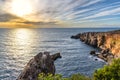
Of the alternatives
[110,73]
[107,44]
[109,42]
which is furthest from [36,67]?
[107,44]

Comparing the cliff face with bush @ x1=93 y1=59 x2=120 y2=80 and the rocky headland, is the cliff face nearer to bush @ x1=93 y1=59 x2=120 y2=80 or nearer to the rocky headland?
the rocky headland

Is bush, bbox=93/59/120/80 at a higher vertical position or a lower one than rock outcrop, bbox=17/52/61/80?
higher

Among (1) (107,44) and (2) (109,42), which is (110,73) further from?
(1) (107,44)

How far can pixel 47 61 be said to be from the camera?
7175 cm

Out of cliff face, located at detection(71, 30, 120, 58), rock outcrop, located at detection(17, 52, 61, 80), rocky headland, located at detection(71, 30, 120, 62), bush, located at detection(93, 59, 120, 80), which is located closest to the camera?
bush, located at detection(93, 59, 120, 80)

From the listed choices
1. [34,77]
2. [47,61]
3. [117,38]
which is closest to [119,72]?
[34,77]

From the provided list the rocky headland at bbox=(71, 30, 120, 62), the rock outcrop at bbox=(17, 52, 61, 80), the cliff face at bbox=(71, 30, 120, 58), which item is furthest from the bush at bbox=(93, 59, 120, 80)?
the cliff face at bbox=(71, 30, 120, 58)

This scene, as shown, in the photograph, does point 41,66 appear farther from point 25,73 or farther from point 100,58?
point 100,58

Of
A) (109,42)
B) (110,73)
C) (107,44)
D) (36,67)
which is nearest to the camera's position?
(110,73)

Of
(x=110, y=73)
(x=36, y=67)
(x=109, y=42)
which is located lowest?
(x=109, y=42)

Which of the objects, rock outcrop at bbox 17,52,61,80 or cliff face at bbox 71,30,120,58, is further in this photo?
cliff face at bbox 71,30,120,58

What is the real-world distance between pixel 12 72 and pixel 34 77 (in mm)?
27886

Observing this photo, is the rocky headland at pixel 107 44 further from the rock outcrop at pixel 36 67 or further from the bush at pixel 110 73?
the bush at pixel 110 73

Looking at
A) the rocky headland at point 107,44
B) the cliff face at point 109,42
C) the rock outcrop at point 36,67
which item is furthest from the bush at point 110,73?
the cliff face at point 109,42
